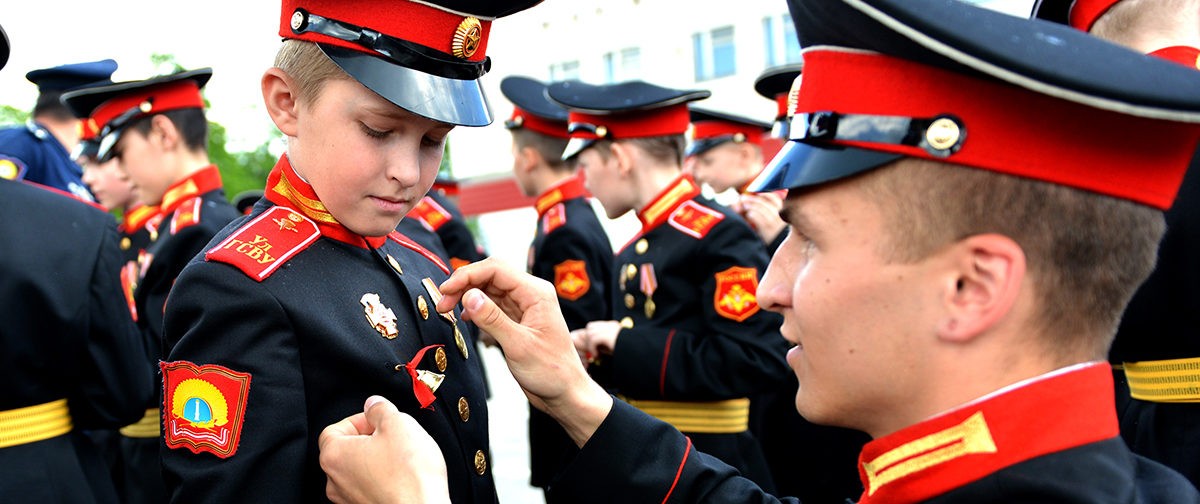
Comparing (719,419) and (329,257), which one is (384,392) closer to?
(329,257)

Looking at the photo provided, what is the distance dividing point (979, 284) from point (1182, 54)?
181 cm

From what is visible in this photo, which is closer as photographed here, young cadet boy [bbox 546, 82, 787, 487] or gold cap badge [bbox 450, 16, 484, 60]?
gold cap badge [bbox 450, 16, 484, 60]

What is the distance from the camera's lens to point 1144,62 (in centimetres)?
138

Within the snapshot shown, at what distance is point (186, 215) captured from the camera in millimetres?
4945

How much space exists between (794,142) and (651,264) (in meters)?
3.23

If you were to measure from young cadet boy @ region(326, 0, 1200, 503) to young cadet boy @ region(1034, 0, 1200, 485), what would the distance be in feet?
4.31

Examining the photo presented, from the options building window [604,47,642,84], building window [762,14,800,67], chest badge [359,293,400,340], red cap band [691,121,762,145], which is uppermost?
chest badge [359,293,400,340]

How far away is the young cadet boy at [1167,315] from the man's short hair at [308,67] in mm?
2185

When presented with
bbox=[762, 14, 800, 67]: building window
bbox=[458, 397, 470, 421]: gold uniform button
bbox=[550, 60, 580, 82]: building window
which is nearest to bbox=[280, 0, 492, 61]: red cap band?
bbox=[458, 397, 470, 421]: gold uniform button

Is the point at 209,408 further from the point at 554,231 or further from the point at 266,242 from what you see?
the point at 554,231

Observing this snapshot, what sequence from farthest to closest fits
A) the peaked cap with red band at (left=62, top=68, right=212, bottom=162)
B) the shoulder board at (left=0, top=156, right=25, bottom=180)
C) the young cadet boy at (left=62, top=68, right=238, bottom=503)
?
1. the shoulder board at (left=0, top=156, right=25, bottom=180)
2. the peaked cap with red band at (left=62, top=68, right=212, bottom=162)
3. the young cadet boy at (left=62, top=68, right=238, bottom=503)

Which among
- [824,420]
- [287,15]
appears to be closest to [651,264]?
[287,15]

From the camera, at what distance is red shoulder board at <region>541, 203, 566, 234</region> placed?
21.5ft

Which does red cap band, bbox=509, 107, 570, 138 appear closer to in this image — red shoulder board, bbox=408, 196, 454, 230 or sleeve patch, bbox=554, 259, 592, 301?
red shoulder board, bbox=408, 196, 454, 230
